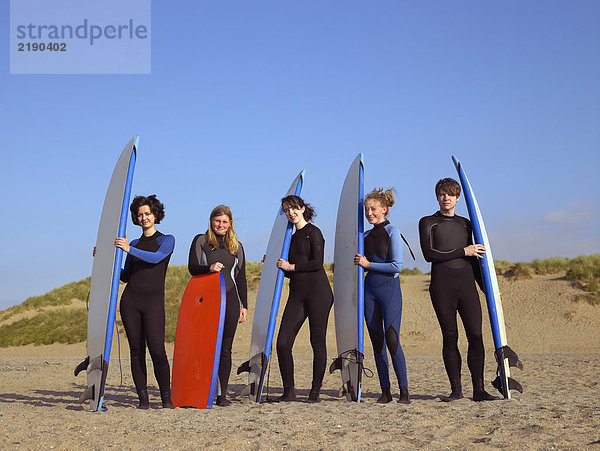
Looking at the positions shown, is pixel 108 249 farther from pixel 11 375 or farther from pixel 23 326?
pixel 23 326

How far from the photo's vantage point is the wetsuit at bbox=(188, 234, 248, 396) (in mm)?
4902

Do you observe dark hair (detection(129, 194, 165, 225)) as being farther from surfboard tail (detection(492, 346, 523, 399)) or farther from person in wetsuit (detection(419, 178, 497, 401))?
surfboard tail (detection(492, 346, 523, 399))

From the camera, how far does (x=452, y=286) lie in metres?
4.69

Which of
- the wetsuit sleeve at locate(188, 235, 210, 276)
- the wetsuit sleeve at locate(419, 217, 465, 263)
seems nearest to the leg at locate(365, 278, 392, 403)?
the wetsuit sleeve at locate(419, 217, 465, 263)

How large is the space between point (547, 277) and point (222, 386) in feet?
50.4

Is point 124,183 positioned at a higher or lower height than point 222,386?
higher

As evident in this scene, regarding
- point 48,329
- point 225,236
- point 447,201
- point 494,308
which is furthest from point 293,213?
point 48,329

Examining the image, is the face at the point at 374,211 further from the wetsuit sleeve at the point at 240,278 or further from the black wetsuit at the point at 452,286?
the wetsuit sleeve at the point at 240,278

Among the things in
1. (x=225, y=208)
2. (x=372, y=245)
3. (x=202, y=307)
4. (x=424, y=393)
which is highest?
(x=225, y=208)

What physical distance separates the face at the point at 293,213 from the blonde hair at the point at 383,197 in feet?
1.89

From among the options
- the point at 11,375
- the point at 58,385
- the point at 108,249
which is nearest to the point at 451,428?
the point at 108,249

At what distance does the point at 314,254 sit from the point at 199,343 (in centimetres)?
125

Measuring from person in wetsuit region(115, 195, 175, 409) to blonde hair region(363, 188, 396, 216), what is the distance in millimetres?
1714

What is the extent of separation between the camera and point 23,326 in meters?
18.8
